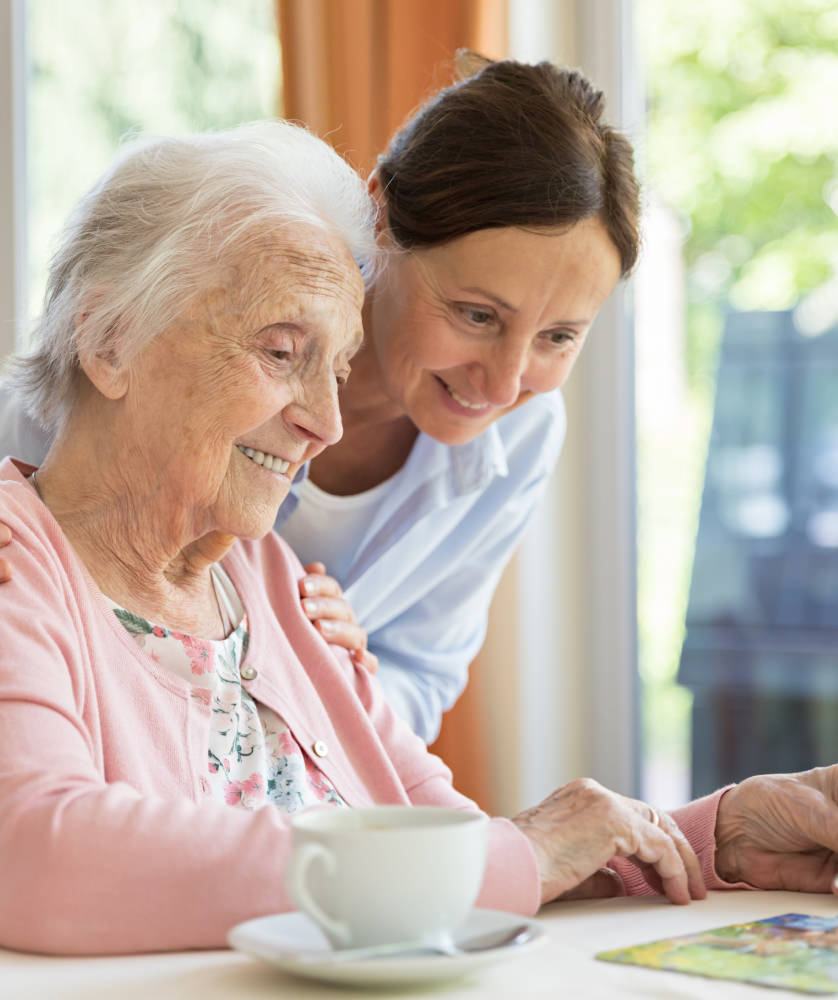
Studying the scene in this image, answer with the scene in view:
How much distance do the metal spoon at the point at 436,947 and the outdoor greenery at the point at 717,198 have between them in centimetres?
185

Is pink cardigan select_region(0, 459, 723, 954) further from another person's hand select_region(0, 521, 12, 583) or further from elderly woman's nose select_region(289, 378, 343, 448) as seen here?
elderly woman's nose select_region(289, 378, 343, 448)

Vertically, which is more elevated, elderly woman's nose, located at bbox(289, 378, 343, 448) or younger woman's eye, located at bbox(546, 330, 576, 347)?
younger woman's eye, located at bbox(546, 330, 576, 347)

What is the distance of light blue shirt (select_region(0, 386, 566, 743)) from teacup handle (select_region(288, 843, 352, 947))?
3.52 ft

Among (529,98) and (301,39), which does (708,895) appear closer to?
(529,98)

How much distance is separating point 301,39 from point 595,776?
1651 millimetres

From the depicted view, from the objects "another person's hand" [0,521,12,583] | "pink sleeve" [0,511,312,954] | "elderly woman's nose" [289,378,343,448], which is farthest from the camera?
"elderly woman's nose" [289,378,343,448]

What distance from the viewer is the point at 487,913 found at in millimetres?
906

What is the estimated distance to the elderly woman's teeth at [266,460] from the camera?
1.32 meters

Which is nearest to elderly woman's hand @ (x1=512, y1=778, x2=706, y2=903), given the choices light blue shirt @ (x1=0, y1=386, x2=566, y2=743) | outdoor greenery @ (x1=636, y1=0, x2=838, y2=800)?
light blue shirt @ (x1=0, y1=386, x2=566, y2=743)

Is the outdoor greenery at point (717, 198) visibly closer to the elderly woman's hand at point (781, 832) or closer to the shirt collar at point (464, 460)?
the shirt collar at point (464, 460)

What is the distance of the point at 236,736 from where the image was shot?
1277 millimetres

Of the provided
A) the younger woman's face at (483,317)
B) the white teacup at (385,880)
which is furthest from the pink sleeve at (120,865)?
the younger woman's face at (483,317)

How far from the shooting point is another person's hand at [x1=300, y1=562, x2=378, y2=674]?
1.48 meters

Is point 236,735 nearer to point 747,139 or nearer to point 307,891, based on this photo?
point 307,891
